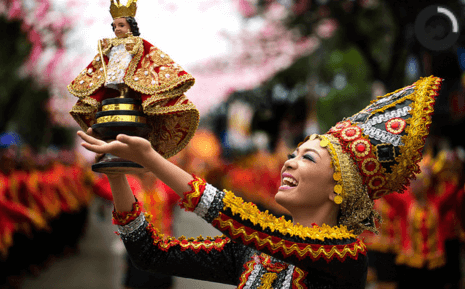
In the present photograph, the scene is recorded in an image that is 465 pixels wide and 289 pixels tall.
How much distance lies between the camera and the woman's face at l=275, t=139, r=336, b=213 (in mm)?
2271

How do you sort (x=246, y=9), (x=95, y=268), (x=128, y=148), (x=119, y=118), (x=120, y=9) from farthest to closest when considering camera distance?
(x=246, y=9)
(x=95, y=268)
(x=120, y=9)
(x=119, y=118)
(x=128, y=148)

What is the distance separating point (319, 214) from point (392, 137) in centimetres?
50

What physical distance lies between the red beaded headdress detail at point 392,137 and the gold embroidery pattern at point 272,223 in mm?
237

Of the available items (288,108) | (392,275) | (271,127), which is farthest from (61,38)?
(392,275)

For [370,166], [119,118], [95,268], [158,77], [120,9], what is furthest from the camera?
A: [95,268]

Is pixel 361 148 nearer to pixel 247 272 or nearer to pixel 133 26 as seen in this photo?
pixel 247 272

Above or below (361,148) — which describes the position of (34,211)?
below

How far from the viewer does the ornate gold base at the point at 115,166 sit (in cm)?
192

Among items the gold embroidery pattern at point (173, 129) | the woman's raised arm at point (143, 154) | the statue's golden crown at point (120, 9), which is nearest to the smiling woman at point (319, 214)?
the woman's raised arm at point (143, 154)

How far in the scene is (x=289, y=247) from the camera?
76.5 inches

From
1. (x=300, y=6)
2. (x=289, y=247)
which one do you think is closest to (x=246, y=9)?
(x=300, y=6)

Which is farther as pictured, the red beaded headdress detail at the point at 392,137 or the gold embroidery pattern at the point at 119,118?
the red beaded headdress detail at the point at 392,137

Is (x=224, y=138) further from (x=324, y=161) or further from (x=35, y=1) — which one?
(x=324, y=161)

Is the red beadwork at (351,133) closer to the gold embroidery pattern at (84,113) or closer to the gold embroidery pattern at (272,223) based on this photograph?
the gold embroidery pattern at (272,223)
